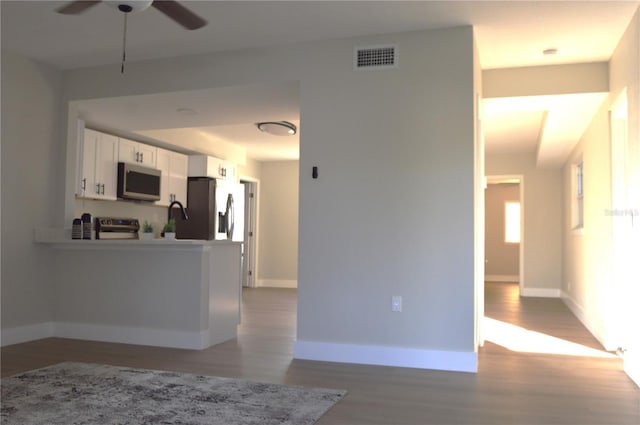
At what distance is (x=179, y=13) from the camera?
2957 mm

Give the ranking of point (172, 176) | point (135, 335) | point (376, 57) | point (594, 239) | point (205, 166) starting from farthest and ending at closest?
1. point (205, 166)
2. point (172, 176)
3. point (594, 239)
4. point (135, 335)
5. point (376, 57)

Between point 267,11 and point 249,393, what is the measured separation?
8.27ft

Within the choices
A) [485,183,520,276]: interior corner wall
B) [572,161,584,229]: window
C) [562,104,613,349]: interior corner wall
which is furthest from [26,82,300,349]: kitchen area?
[485,183,520,276]: interior corner wall

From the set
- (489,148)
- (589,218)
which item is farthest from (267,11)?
(489,148)

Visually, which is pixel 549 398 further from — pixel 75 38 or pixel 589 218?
pixel 75 38

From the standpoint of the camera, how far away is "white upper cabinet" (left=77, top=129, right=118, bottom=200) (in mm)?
5773

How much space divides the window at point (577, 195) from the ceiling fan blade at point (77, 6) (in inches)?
242

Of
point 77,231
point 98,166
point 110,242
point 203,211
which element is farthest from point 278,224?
point 110,242

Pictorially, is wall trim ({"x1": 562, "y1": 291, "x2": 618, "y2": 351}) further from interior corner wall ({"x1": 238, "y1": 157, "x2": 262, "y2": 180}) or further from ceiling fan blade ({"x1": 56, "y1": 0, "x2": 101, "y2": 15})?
interior corner wall ({"x1": 238, "y1": 157, "x2": 262, "y2": 180})

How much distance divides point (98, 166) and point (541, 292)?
7170 millimetres

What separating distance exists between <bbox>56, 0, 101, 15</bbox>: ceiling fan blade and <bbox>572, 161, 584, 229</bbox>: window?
614cm

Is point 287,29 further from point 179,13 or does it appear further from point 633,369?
point 633,369

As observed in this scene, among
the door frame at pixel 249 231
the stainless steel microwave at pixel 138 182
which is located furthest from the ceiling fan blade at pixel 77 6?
the door frame at pixel 249 231

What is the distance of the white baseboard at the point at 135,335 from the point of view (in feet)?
14.7
